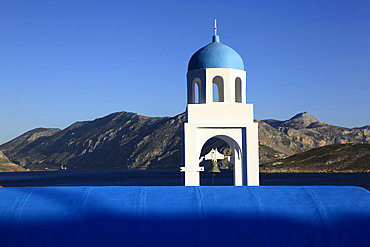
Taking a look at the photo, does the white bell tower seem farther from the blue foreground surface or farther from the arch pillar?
the blue foreground surface

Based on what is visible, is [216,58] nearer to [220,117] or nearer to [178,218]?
[220,117]

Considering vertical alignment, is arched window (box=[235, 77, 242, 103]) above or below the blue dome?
below

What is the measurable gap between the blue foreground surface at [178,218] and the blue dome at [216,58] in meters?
15.3

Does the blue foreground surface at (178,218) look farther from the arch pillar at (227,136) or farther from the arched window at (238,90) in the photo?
the arched window at (238,90)

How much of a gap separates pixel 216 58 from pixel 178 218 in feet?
55.3

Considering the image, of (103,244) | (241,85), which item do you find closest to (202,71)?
(241,85)

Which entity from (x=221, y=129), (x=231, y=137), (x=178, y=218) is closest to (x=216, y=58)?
(x=221, y=129)

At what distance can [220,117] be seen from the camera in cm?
2939

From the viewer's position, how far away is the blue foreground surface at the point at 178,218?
48.9ft

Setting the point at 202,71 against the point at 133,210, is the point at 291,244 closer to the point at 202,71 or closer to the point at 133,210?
the point at 133,210

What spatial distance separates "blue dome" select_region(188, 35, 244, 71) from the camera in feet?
99.7

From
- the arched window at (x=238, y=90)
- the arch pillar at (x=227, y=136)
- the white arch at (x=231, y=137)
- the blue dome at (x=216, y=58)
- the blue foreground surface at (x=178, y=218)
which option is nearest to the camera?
the blue foreground surface at (x=178, y=218)

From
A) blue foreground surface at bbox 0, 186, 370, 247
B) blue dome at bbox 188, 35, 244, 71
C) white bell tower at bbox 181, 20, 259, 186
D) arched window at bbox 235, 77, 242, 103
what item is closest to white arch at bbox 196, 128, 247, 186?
white bell tower at bbox 181, 20, 259, 186

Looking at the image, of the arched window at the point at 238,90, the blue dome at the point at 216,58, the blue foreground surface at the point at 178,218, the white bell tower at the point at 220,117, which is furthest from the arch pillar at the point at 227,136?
the blue foreground surface at the point at 178,218
